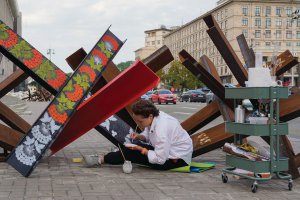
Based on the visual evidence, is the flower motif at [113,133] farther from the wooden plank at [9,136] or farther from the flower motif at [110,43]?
the wooden plank at [9,136]

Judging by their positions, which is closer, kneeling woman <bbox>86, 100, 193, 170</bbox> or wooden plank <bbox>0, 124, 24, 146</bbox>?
kneeling woman <bbox>86, 100, 193, 170</bbox>

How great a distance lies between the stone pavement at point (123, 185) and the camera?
5.30 meters

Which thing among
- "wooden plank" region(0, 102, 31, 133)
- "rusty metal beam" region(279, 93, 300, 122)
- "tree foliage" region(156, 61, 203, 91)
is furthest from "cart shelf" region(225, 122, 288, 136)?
"tree foliage" region(156, 61, 203, 91)

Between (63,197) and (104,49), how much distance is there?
7.94ft

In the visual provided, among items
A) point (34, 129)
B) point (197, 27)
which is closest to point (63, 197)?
point (34, 129)

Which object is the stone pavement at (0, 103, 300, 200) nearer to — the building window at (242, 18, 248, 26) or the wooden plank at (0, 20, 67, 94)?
the wooden plank at (0, 20, 67, 94)

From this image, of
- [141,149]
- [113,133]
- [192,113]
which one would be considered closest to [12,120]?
[113,133]

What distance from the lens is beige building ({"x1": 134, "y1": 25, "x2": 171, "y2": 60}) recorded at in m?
185

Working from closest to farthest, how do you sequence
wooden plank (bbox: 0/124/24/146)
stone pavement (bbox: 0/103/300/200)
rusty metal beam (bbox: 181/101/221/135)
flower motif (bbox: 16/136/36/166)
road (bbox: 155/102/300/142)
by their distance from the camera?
stone pavement (bbox: 0/103/300/200), flower motif (bbox: 16/136/36/166), wooden plank (bbox: 0/124/24/146), rusty metal beam (bbox: 181/101/221/135), road (bbox: 155/102/300/142)

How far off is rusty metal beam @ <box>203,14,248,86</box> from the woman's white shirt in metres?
1.26

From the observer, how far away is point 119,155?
23.7 ft

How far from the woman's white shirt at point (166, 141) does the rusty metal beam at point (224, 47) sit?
1260 mm

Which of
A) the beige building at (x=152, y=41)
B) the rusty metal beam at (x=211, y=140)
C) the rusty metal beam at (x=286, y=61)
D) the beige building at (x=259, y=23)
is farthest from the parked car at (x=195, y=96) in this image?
the beige building at (x=152, y=41)

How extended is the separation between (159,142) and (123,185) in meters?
0.92
